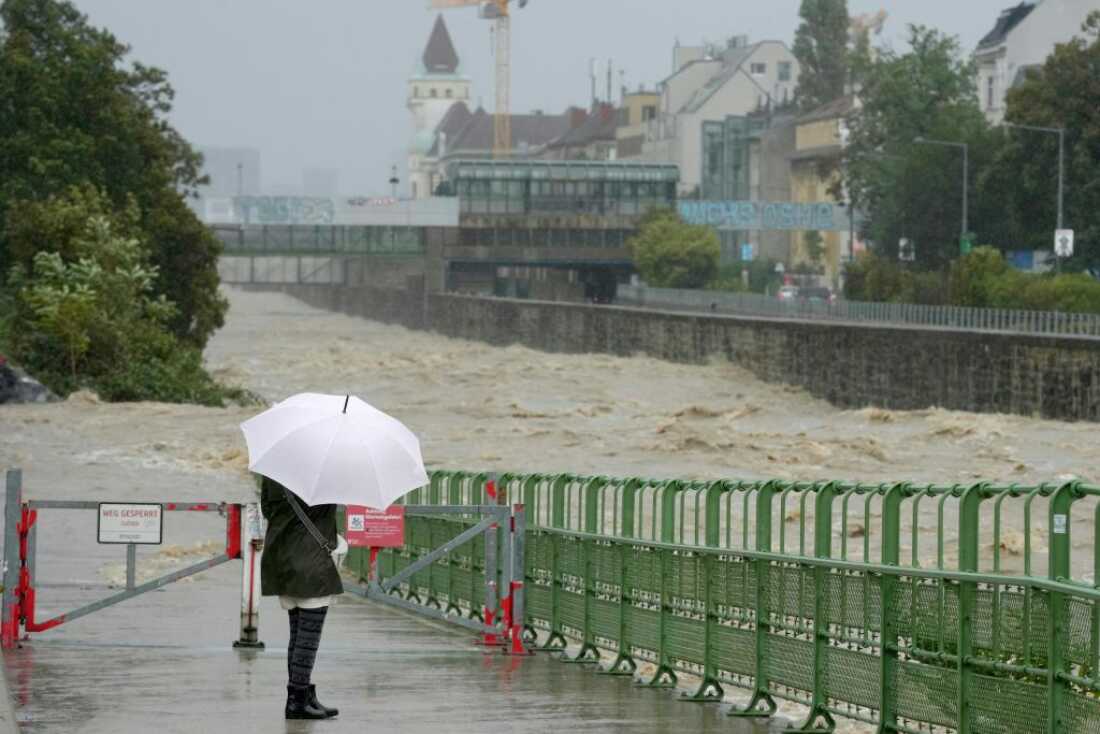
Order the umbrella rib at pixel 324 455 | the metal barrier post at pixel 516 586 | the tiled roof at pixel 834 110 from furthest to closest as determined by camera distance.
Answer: the tiled roof at pixel 834 110 → the metal barrier post at pixel 516 586 → the umbrella rib at pixel 324 455

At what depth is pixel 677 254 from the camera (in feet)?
429

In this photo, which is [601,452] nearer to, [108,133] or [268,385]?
[108,133]

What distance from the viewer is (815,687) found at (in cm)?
1108

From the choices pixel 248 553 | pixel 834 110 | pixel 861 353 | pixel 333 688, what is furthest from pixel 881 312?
pixel 333 688

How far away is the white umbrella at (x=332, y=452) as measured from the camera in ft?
34.6

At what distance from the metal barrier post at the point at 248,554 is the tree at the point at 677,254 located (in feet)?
381

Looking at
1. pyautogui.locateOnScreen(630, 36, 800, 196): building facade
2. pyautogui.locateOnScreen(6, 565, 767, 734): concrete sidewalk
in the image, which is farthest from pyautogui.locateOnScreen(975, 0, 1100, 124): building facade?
pyautogui.locateOnScreen(6, 565, 767, 734): concrete sidewalk

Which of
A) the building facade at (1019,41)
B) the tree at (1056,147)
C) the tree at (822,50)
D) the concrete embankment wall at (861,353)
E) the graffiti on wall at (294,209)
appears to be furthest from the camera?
the tree at (822,50)

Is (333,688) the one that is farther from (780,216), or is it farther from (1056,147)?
(780,216)

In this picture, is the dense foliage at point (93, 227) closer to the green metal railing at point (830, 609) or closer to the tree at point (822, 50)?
the green metal railing at point (830, 609)

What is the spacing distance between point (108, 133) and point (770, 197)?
88611 millimetres

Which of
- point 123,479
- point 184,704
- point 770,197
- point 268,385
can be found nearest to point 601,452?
point 123,479

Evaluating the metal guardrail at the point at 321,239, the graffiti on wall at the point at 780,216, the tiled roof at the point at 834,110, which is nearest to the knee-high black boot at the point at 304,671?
the graffiti on wall at the point at 780,216

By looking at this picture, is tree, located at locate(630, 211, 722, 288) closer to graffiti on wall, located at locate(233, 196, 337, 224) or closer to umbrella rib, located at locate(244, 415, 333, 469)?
graffiti on wall, located at locate(233, 196, 337, 224)
